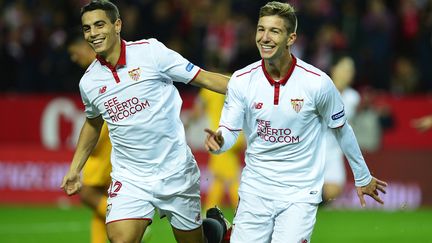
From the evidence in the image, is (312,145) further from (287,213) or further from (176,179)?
(176,179)

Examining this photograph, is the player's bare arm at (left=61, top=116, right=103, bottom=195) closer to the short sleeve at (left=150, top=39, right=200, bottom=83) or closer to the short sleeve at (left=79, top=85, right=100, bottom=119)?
the short sleeve at (left=79, top=85, right=100, bottom=119)

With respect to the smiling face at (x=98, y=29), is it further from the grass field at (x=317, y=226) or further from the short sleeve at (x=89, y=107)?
the grass field at (x=317, y=226)

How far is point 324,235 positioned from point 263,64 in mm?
5901

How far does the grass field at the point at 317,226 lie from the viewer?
12.8 metres

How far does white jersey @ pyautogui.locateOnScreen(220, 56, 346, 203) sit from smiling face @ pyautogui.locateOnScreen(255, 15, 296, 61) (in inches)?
6.3

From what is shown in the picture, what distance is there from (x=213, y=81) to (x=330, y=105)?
41.0 inches

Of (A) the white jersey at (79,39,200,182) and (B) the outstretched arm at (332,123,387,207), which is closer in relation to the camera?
(B) the outstretched arm at (332,123,387,207)

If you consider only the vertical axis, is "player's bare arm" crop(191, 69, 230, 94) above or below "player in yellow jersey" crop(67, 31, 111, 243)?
above

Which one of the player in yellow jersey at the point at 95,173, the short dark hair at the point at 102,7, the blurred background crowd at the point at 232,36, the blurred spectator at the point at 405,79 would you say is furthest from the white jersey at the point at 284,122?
the blurred spectator at the point at 405,79

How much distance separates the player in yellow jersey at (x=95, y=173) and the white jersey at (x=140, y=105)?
1.87m

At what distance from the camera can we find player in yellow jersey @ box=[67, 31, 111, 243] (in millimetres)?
9938

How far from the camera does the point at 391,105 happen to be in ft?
58.4

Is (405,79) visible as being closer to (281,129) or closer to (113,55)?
(113,55)

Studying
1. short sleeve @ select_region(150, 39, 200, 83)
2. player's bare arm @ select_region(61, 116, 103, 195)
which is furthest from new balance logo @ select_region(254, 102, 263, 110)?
player's bare arm @ select_region(61, 116, 103, 195)
